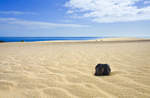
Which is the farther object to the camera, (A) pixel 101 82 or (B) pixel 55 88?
(A) pixel 101 82

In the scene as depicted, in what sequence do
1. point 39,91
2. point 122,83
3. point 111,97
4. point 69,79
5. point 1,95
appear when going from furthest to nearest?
point 69,79
point 122,83
point 39,91
point 1,95
point 111,97

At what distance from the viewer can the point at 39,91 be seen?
1887 mm

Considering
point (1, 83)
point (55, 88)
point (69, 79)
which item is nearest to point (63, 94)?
point (55, 88)

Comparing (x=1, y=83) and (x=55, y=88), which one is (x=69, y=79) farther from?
(x=1, y=83)

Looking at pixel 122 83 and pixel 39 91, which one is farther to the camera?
pixel 122 83

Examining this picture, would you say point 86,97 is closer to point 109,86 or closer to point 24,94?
point 109,86

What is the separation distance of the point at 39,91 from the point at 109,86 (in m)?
1.28

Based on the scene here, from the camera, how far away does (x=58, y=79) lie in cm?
241

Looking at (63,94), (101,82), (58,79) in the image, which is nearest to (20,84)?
(58,79)

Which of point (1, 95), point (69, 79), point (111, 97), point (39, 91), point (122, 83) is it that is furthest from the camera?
point (69, 79)

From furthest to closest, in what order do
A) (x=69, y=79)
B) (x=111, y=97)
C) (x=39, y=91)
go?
(x=69, y=79) < (x=39, y=91) < (x=111, y=97)

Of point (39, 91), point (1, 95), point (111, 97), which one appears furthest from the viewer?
point (39, 91)

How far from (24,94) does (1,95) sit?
371 millimetres

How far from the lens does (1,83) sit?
2225 mm
